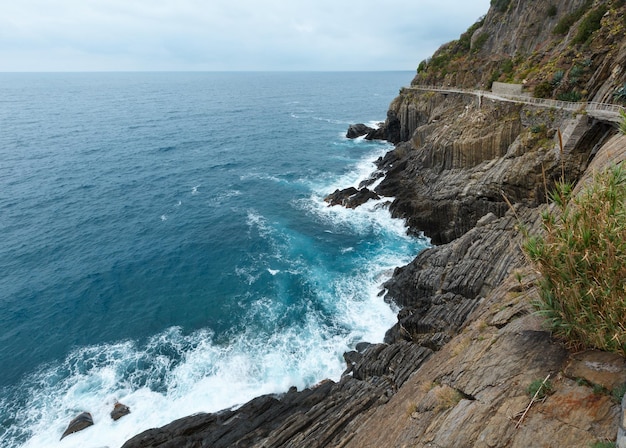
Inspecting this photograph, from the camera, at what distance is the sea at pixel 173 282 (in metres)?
28.0

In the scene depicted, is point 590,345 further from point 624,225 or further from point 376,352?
point 376,352

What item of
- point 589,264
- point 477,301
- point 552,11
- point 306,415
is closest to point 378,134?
point 552,11

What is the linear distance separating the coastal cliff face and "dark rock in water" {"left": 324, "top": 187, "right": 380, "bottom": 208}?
2.35m

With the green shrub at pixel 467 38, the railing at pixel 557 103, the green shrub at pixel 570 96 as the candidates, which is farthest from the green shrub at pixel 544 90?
the green shrub at pixel 467 38

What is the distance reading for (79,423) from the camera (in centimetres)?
2542

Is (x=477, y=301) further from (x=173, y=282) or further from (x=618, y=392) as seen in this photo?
(x=173, y=282)

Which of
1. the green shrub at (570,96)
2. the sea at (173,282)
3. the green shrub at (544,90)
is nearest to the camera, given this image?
the sea at (173,282)

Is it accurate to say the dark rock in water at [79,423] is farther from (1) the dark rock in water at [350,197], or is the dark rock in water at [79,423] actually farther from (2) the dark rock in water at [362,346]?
(1) the dark rock in water at [350,197]

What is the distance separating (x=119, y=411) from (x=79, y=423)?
262 cm

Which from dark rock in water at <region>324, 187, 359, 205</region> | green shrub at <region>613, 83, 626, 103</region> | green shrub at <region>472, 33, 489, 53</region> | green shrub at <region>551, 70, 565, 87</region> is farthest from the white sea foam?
green shrub at <region>472, 33, 489, 53</region>

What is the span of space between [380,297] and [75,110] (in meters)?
160

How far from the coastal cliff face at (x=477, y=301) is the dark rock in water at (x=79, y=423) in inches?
206

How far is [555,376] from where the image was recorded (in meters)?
10.5

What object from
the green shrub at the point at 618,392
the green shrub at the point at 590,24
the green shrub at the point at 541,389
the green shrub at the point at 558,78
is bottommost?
the green shrub at the point at 541,389
